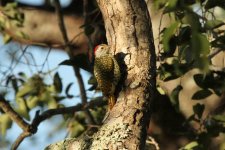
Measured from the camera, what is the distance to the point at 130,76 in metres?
1.25

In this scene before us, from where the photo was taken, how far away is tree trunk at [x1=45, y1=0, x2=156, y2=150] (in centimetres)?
118

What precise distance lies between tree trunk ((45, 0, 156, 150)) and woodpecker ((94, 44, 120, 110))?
0.07ft

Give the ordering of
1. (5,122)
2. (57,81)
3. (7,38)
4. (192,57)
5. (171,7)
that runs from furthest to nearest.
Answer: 1. (7,38)
2. (57,81)
3. (5,122)
4. (192,57)
5. (171,7)

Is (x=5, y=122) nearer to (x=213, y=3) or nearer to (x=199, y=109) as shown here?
(x=199, y=109)

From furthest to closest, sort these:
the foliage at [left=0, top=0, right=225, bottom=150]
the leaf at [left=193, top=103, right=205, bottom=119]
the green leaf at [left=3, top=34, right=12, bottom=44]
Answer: the green leaf at [left=3, top=34, right=12, bottom=44]
the leaf at [left=193, top=103, right=205, bottom=119]
the foliage at [left=0, top=0, right=225, bottom=150]

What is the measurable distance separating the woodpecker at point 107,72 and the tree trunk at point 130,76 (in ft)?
0.07

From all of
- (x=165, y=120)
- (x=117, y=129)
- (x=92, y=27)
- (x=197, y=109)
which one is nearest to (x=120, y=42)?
(x=117, y=129)

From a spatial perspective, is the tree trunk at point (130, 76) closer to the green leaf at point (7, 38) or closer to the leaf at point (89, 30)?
the leaf at point (89, 30)

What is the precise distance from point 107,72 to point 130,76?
0.36 feet

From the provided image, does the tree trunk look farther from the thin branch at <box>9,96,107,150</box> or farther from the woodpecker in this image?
the thin branch at <box>9,96,107,150</box>

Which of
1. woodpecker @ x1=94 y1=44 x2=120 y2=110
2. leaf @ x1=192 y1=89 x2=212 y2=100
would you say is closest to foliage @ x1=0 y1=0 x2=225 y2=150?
leaf @ x1=192 y1=89 x2=212 y2=100

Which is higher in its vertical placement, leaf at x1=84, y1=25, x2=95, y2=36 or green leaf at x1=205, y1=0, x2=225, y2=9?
green leaf at x1=205, y1=0, x2=225, y2=9

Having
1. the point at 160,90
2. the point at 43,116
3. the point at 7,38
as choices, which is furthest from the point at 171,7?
the point at 7,38

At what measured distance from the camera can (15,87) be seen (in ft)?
8.72
